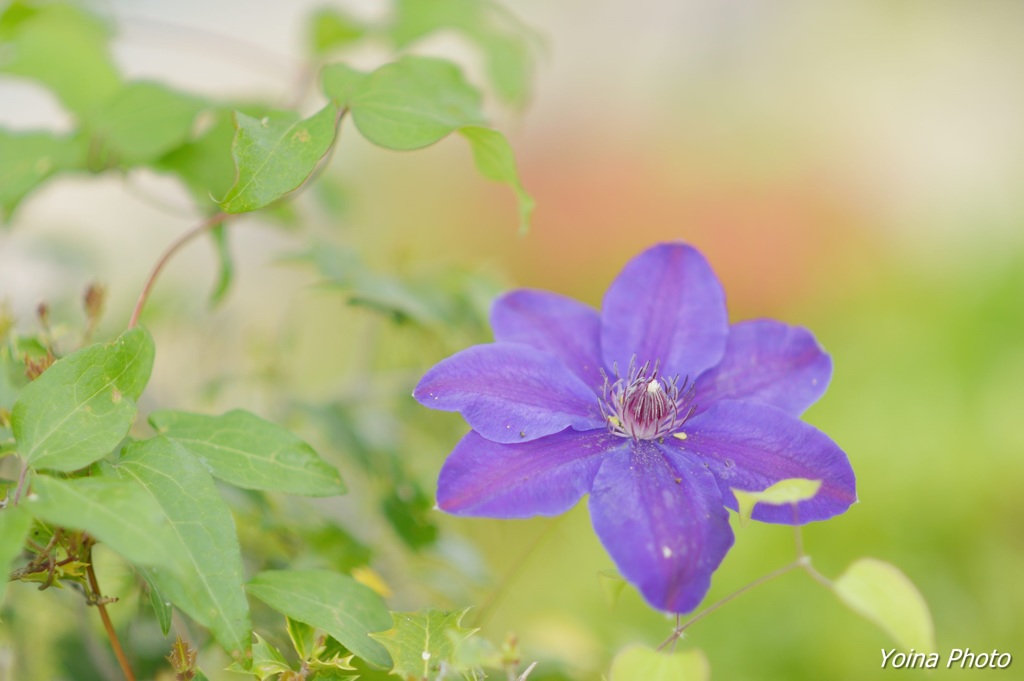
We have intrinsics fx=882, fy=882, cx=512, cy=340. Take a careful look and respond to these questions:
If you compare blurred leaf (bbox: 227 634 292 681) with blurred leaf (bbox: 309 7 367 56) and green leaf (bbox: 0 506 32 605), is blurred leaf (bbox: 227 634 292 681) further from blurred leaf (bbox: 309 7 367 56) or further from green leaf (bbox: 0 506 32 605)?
blurred leaf (bbox: 309 7 367 56)

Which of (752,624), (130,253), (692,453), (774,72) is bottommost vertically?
(130,253)

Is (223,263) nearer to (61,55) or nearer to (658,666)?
(61,55)

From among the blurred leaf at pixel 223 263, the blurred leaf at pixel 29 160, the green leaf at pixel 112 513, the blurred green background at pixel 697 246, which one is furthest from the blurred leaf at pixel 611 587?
the blurred leaf at pixel 29 160

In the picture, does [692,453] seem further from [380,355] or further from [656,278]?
[380,355]

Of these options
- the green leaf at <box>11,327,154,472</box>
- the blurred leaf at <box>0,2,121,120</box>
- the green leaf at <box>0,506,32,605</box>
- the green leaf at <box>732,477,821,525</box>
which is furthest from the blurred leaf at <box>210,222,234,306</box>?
the green leaf at <box>732,477,821,525</box>

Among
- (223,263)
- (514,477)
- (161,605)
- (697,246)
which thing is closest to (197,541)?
(161,605)

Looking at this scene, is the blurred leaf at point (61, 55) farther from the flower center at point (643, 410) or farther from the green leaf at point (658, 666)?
the green leaf at point (658, 666)

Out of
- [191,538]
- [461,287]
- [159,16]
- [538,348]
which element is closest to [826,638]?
[461,287]
